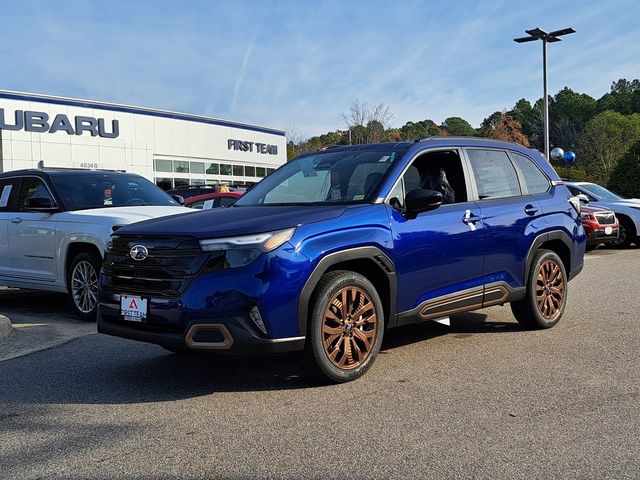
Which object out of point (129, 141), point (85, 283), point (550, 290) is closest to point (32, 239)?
point (85, 283)

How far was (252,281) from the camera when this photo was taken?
14.1 feet

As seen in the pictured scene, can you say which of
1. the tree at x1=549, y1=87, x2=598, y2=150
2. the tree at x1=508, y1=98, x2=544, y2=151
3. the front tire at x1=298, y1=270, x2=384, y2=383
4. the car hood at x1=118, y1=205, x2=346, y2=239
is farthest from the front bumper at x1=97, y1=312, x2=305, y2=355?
the tree at x1=549, y1=87, x2=598, y2=150

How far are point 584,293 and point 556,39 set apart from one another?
17.8 meters

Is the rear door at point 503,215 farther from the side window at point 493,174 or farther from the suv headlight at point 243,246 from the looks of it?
the suv headlight at point 243,246

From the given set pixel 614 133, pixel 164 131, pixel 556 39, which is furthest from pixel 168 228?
pixel 614 133

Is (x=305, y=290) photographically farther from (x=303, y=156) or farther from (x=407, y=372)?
(x=303, y=156)

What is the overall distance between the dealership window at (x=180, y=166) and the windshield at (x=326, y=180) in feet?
110

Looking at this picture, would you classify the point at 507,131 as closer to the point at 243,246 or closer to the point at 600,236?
the point at 600,236

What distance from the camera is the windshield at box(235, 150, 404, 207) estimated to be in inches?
211

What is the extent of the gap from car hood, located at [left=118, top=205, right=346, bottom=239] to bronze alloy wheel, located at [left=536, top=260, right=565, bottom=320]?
8.62ft

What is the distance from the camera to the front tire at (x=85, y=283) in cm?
754

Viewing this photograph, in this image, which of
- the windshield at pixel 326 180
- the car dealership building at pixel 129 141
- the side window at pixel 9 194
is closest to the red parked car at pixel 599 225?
the windshield at pixel 326 180

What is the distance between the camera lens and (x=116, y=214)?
770cm

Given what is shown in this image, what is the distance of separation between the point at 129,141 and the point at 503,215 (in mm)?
31942
